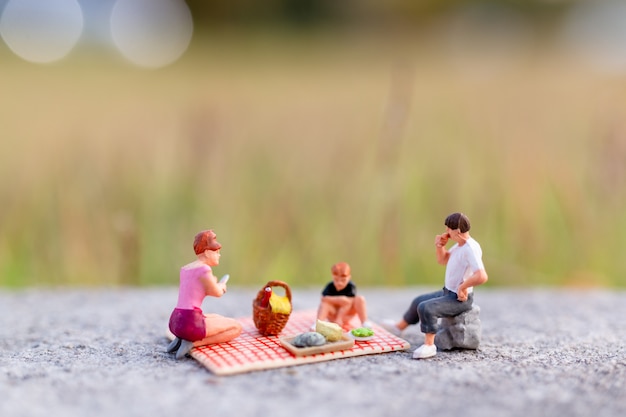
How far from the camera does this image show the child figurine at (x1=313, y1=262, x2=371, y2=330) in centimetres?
260

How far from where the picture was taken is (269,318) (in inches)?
98.8

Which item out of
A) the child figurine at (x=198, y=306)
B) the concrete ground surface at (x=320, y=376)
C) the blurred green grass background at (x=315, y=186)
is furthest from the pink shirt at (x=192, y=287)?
the blurred green grass background at (x=315, y=186)

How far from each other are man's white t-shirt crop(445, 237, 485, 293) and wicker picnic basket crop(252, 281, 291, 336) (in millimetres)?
570

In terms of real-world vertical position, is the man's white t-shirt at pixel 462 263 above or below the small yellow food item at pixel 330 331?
above

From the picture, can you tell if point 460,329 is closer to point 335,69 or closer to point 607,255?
point 607,255

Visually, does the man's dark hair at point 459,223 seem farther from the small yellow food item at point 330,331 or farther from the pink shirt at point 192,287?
the pink shirt at point 192,287

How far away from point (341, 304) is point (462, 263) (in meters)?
0.48

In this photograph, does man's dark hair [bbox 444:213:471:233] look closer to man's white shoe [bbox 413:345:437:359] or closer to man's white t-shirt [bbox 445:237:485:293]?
man's white t-shirt [bbox 445:237:485:293]

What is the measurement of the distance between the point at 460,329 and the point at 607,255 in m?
1.80

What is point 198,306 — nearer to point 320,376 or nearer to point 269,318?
point 269,318

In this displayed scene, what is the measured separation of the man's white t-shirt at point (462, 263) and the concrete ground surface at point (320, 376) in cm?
25

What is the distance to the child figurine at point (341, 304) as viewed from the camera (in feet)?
8.52

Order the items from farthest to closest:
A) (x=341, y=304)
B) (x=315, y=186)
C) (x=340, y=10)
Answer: (x=340, y=10) < (x=315, y=186) < (x=341, y=304)

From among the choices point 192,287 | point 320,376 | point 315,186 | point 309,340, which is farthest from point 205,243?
point 315,186
